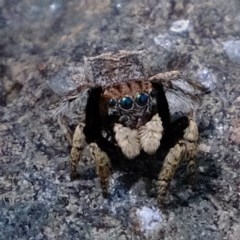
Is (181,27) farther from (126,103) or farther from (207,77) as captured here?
(126,103)

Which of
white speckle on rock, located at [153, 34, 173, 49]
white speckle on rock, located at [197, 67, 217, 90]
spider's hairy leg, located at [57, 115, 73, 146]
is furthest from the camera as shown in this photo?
white speckle on rock, located at [153, 34, 173, 49]

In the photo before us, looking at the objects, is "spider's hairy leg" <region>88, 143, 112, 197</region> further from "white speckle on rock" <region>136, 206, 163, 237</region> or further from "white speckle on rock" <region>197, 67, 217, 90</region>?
"white speckle on rock" <region>197, 67, 217, 90</region>

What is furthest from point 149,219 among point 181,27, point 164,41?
point 181,27

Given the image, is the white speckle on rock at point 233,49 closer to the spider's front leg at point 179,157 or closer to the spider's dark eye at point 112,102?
the spider's front leg at point 179,157

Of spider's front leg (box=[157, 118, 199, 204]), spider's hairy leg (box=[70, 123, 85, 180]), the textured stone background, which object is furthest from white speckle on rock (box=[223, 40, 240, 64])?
spider's hairy leg (box=[70, 123, 85, 180])

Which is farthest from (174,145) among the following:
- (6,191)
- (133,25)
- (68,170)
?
(133,25)
